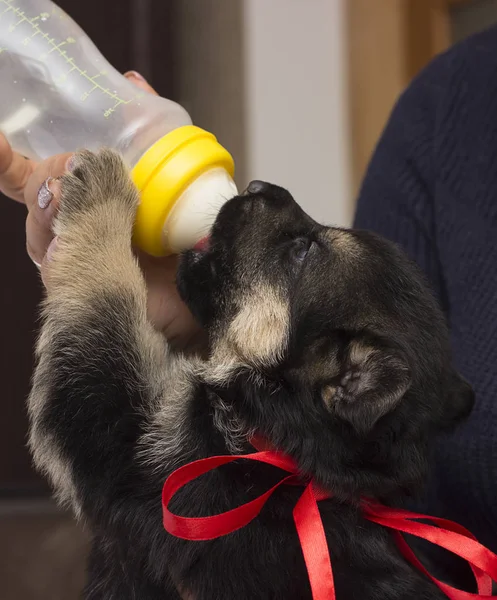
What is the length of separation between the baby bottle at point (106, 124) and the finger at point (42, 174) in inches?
3.4

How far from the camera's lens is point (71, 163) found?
1.23 metres

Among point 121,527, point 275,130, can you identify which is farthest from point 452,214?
point 275,130

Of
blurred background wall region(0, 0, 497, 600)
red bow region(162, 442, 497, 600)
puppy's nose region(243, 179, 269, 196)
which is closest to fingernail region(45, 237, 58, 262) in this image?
puppy's nose region(243, 179, 269, 196)

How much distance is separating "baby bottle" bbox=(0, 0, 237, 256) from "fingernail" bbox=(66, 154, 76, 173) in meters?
0.08

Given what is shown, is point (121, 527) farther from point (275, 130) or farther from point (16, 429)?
point (275, 130)

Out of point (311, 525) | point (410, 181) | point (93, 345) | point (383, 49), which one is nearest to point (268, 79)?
point (383, 49)

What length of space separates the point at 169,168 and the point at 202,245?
18 centimetres

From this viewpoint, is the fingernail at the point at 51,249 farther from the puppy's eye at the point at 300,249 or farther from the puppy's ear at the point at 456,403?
the puppy's ear at the point at 456,403

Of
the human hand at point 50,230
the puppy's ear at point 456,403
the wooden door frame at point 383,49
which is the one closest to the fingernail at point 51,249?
the human hand at point 50,230

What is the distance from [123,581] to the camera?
114 cm

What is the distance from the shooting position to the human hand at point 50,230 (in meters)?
1.23

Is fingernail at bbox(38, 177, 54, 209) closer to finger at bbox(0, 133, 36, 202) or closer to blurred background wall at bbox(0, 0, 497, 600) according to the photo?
finger at bbox(0, 133, 36, 202)

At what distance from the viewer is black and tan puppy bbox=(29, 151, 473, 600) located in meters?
1.08

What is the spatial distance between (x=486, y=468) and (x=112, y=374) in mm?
725
